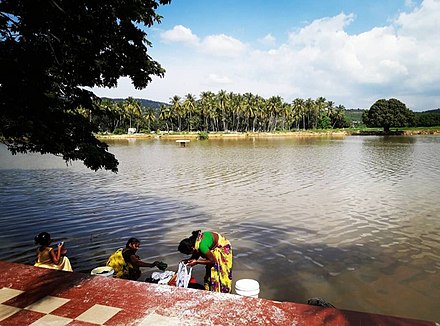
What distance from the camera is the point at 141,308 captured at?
364 cm

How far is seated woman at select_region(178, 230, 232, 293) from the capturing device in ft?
16.2

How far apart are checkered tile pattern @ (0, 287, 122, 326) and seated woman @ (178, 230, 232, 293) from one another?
152 cm

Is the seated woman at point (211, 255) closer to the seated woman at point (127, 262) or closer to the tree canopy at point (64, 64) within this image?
the seated woman at point (127, 262)

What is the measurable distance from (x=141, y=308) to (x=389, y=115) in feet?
342

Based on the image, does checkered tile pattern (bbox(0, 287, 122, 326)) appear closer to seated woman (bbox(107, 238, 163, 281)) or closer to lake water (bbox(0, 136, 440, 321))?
seated woman (bbox(107, 238, 163, 281))

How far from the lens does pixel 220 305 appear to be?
3.68 metres

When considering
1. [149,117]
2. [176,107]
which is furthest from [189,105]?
[149,117]

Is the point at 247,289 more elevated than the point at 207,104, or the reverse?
the point at 207,104

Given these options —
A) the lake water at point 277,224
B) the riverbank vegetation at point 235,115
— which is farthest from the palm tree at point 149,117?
the lake water at point 277,224

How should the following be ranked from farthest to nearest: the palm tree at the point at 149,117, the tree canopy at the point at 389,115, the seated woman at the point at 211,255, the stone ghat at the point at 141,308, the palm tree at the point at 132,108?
the palm tree at the point at 149,117, the palm tree at the point at 132,108, the tree canopy at the point at 389,115, the seated woman at the point at 211,255, the stone ghat at the point at 141,308

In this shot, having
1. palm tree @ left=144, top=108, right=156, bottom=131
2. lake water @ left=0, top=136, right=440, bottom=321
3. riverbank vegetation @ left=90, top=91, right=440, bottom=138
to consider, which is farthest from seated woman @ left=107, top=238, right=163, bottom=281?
palm tree @ left=144, top=108, right=156, bottom=131

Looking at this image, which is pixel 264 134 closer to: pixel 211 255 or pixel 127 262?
pixel 127 262

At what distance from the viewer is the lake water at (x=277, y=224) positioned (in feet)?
22.5

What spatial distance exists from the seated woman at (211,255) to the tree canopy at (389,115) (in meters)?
101
